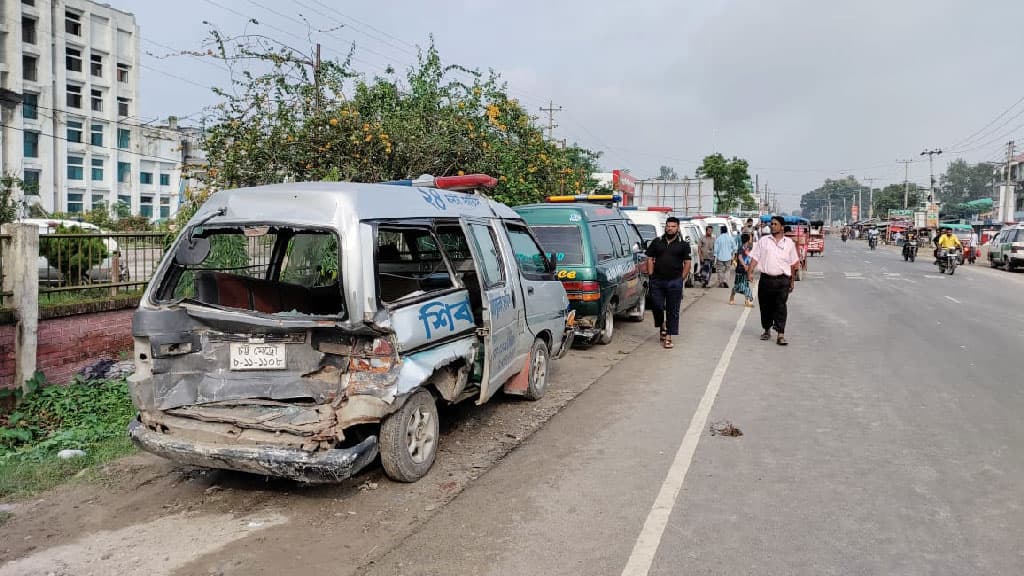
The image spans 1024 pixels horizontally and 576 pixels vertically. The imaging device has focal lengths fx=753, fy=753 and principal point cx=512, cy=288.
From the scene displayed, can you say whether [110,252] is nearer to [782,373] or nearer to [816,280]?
[782,373]

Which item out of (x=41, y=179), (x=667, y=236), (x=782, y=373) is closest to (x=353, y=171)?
(x=667, y=236)

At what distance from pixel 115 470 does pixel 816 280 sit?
2038 centimetres

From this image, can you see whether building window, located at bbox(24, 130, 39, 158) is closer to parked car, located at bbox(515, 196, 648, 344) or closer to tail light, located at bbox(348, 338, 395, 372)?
parked car, located at bbox(515, 196, 648, 344)

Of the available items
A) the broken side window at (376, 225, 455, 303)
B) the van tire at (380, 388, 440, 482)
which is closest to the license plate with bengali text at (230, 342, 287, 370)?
the van tire at (380, 388, 440, 482)

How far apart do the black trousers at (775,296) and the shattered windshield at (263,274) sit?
597 centimetres

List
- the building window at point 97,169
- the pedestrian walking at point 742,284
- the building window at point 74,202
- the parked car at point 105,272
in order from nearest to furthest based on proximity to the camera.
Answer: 1. the parked car at point 105,272
2. the pedestrian walking at point 742,284
3. the building window at point 74,202
4. the building window at point 97,169

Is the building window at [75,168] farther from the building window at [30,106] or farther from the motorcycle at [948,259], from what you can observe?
the motorcycle at [948,259]

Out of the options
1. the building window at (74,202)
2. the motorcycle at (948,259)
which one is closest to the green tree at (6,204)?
the motorcycle at (948,259)

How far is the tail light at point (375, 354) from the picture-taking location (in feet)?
14.4

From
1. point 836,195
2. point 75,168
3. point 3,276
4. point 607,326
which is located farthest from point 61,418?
point 836,195

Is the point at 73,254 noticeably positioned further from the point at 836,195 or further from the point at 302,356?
the point at 836,195

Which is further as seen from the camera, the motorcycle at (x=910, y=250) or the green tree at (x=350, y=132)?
the motorcycle at (x=910, y=250)

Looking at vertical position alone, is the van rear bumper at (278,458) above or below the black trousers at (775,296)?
below

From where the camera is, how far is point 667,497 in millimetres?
4527
